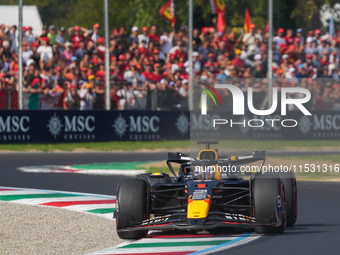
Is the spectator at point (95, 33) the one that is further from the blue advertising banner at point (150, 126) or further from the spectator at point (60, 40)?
the blue advertising banner at point (150, 126)

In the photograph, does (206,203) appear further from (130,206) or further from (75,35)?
(75,35)

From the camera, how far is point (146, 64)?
2328 cm

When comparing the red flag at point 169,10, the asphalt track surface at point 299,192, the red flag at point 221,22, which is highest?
the red flag at point 169,10

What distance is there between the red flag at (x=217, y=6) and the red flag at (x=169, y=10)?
117cm

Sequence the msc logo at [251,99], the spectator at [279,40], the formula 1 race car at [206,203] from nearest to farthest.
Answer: the formula 1 race car at [206,203]
the msc logo at [251,99]
the spectator at [279,40]

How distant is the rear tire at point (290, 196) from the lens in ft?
30.0

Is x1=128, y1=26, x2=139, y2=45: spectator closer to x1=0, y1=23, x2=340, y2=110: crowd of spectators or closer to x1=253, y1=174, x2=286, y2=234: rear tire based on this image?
x1=0, y1=23, x2=340, y2=110: crowd of spectators

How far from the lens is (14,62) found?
72.3ft

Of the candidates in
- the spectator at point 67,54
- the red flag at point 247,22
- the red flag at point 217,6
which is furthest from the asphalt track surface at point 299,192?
the red flag at point 247,22

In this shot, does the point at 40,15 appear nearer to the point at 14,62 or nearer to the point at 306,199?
the point at 14,62

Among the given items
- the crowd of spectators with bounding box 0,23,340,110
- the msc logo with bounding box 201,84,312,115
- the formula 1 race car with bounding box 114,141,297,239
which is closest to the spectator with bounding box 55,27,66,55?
the crowd of spectators with bounding box 0,23,340,110

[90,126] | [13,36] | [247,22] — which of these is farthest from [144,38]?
[13,36]

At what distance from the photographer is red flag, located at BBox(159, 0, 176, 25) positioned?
24.8m

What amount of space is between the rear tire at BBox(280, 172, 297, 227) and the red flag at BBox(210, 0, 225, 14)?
15.8m
